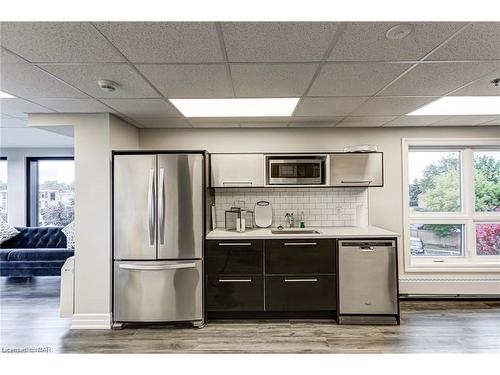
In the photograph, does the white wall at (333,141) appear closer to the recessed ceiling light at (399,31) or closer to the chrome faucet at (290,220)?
the chrome faucet at (290,220)

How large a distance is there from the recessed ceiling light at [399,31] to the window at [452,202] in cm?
270

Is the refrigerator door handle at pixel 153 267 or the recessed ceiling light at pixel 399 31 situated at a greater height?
the recessed ceiling light at pixel 399 31

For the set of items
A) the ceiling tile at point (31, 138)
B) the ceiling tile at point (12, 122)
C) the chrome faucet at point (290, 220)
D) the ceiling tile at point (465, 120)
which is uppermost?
the ceiling tile at point (31, 138)

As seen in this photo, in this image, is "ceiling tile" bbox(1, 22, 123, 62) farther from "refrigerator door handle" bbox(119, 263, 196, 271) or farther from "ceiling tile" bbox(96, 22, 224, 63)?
"refrigerator door handle" bbox(119, 263, 196, 271)

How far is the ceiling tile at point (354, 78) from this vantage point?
196cm

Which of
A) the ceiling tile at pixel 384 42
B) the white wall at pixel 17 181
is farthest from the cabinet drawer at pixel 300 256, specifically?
the white wall at pixel 17 181

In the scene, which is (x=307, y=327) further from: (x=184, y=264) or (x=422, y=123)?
(x=422, y=123)

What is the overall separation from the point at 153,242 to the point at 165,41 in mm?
2050

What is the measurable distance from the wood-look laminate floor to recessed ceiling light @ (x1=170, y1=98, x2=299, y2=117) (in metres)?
2.30

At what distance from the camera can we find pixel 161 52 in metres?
1.72

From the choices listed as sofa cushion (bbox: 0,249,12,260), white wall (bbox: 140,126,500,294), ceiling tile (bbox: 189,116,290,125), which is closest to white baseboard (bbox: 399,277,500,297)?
white wall (bbox: 140,126,500,294)

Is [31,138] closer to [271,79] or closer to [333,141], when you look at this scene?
[271,79]

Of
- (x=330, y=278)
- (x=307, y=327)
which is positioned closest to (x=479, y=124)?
(x=330, y=278)

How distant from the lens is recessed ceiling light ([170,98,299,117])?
108 inches
